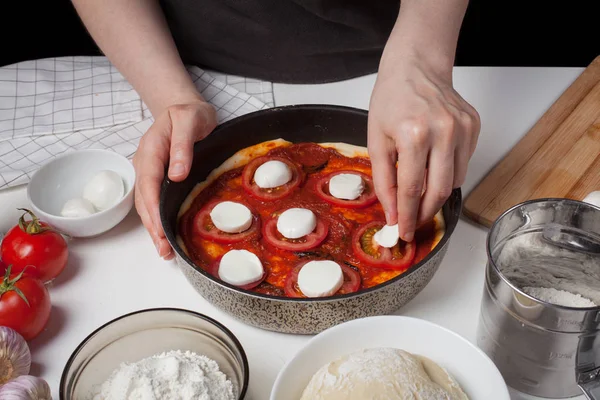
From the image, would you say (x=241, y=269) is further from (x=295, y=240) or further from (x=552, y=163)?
(x=552, y=163)

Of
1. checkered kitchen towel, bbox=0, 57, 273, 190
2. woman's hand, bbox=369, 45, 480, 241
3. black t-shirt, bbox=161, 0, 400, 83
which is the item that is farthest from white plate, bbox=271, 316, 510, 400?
black t-shirt, bbox=161, 0, 400, 83

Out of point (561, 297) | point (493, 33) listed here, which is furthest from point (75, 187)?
point (493, 33)

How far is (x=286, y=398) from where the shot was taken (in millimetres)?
1195

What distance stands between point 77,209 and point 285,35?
0.83 m

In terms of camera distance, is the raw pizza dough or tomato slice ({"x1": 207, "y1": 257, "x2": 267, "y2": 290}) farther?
tomato slice ({"x1": 207, "y1": 257, "x2": 267, "y2": 290})

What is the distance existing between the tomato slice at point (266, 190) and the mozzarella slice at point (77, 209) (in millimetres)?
386

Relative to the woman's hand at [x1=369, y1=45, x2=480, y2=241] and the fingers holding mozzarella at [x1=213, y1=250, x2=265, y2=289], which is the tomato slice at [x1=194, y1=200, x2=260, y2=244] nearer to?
the fingers holding mozzarella at [x1=213, y1=250, x2=265, y2=289]

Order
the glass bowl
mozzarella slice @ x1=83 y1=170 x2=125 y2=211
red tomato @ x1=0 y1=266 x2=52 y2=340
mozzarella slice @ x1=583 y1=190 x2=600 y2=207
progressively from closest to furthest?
the glass bowl
red tomato @ x1=0 y1=266 x2=52 y2=340
mozzarella slice @ x1=583 y1=190 x2=600 y2=207
mozzarella slice @ x1=83 y1=170 x2=125 y2=211

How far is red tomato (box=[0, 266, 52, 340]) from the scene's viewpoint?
53.9 inches

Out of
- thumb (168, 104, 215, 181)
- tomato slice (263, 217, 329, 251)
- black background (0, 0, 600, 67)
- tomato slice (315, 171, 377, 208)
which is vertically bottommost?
black background (0, 0, 600, 67)

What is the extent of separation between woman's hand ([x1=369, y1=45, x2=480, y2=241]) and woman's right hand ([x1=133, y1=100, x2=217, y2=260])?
450 millimetres

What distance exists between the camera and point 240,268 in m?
1.50

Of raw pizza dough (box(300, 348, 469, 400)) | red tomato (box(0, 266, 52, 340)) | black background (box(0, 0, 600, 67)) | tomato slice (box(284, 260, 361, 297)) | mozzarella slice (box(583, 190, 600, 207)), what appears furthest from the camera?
black background (box(0, 0, 600, 67))

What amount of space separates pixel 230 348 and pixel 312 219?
460 mm
